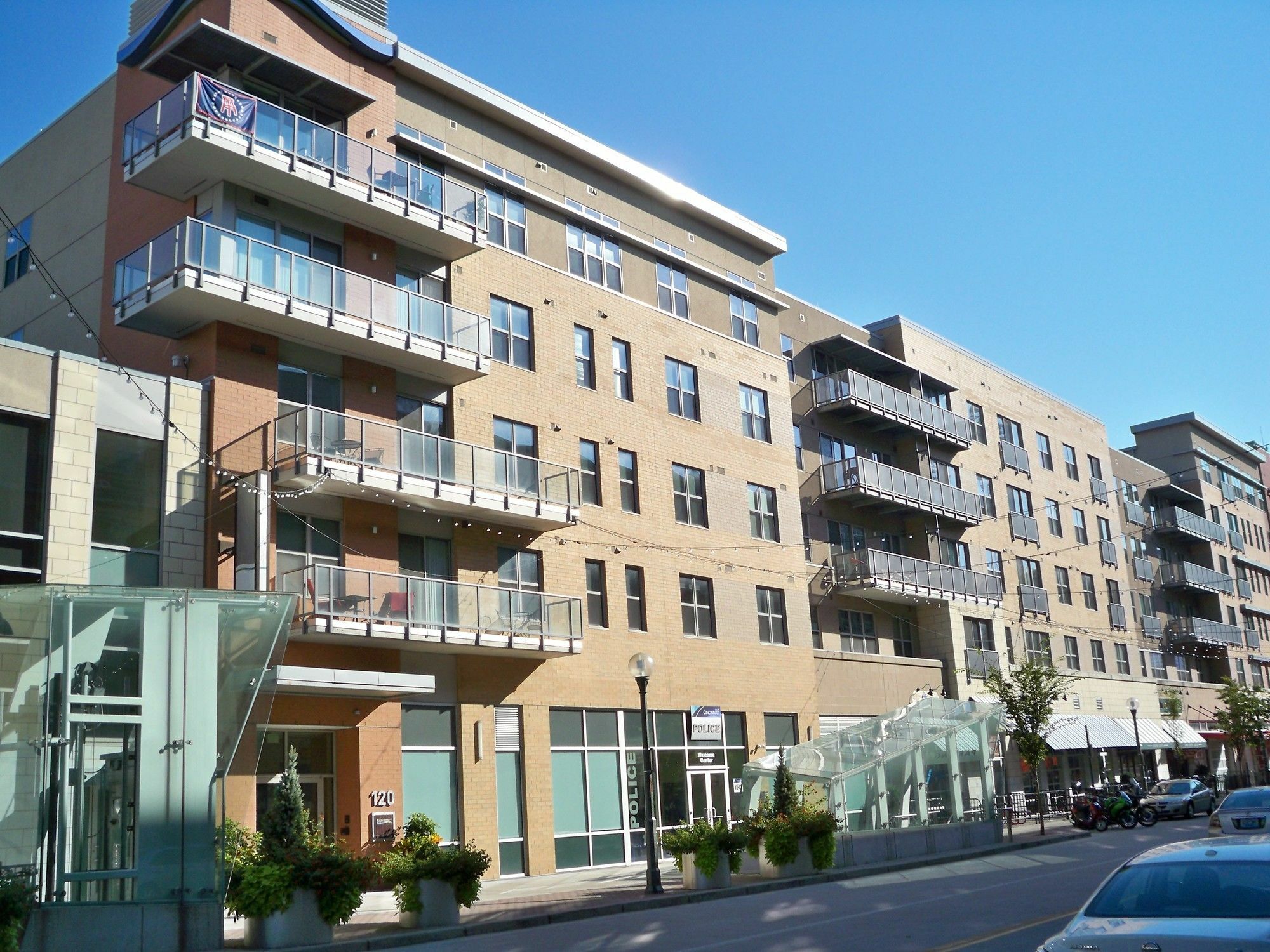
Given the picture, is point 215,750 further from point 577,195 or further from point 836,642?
point 836,642

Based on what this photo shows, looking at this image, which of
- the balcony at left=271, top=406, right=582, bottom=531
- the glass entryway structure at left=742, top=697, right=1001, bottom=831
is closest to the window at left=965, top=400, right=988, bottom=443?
the glass entryway structure at left=742, top=697, right=1001, bottom=831

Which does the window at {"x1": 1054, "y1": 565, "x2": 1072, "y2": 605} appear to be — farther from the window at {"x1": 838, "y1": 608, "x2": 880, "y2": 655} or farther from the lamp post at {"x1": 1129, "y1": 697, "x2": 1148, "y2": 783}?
the window at {"x1": 838, "y1": 608, "x2": 880, "y2": 655}

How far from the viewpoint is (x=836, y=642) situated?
39000mm

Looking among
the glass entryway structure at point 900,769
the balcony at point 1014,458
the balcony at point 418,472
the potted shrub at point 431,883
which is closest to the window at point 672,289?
the balcony at point 418,472

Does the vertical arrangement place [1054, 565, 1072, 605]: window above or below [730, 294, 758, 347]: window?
below

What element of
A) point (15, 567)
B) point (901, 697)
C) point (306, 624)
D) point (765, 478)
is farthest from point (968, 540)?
point (15, 567)

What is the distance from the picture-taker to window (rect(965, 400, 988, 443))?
49250mm

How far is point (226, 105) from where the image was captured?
22812 millimetres

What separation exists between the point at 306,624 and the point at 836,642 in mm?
21050

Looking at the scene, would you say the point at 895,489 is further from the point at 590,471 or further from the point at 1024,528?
the point at 590,471

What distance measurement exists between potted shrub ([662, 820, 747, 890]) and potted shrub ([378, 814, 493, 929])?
5323mm

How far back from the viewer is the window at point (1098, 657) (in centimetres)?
5397

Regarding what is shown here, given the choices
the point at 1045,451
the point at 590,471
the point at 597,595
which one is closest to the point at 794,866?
the point at 597,595

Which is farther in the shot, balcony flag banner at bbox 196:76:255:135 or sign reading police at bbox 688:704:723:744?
sign reading police at bbox 688:704:723:744
